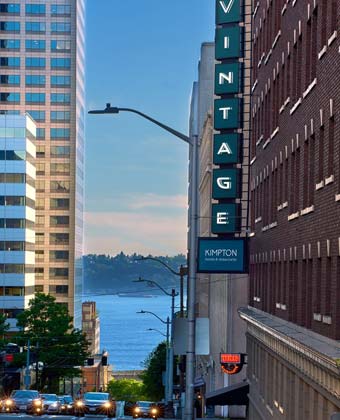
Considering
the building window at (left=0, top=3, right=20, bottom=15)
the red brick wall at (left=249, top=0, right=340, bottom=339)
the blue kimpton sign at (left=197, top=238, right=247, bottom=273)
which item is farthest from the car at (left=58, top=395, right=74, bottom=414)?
the building window at (left=0, top=3, right=20, bottom=15)

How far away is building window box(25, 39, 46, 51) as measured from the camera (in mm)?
178250

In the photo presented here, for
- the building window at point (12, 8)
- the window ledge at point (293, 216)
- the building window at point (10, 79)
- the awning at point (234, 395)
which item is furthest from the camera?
the building window at point (10, 79)

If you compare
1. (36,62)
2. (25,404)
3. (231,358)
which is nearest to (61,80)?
(36,62)

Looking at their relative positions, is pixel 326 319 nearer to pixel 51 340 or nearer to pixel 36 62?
pixel 51 340

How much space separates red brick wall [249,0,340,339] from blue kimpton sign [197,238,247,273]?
121cm

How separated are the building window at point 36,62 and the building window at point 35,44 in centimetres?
183

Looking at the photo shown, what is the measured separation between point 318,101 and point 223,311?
49.3 m

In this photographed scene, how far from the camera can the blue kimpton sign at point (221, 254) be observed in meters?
36.0

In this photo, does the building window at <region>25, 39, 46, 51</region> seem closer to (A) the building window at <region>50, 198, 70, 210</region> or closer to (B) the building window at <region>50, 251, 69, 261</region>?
(A) the building window at <region>50, 198, 70, 210</region>

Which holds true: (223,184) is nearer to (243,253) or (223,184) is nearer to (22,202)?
(243,253)

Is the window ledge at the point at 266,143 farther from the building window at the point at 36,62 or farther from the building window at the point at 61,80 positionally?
the building window at the point at 36,62

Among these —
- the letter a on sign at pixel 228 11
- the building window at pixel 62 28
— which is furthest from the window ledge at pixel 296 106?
the building window at pixel 62 28

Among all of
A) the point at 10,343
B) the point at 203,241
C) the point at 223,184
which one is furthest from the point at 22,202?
the point at 203,241

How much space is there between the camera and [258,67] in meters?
42.8
